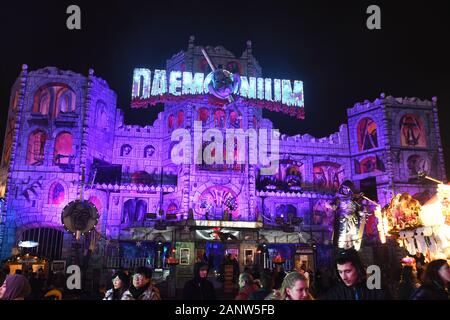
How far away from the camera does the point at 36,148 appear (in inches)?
1286

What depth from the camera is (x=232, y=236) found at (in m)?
28.9

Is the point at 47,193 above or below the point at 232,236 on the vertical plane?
above

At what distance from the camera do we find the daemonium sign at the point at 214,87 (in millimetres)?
34406

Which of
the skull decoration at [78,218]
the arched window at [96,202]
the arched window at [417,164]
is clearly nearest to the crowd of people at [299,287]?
the skull decoration at [78,218]

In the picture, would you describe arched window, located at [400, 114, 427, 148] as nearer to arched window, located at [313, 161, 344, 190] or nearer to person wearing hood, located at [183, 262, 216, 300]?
arched window, located at [313, 161, 344, 190]

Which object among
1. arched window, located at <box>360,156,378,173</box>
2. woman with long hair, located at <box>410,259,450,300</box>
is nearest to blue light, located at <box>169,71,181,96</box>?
arched window, located at <box>360,156,378,173</box>

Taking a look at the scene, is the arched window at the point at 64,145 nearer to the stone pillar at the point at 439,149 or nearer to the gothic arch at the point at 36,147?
the gothic arch at the point at 36,147

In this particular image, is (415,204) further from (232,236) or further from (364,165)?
(364,165)

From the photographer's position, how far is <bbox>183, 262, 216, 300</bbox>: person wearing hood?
782 centimetres

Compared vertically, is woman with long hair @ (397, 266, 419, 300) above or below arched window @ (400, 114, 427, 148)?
below

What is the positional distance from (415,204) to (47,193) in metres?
26.2

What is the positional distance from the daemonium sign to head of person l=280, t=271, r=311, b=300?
29.8 metres
